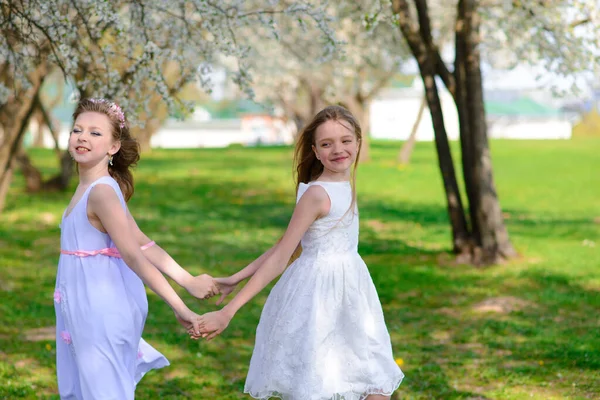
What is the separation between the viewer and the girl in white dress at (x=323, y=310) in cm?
416

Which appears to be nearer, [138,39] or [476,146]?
[138,39]

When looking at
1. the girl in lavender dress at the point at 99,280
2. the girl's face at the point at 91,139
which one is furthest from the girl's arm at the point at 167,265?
the girl's face at the point at 91,139

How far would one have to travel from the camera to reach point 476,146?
10703 millimetres

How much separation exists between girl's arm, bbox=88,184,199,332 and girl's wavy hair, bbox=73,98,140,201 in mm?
293

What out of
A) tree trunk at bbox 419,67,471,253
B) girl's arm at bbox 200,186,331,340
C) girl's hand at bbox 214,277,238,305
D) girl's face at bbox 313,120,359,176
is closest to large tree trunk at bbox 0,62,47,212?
tree trunk at bbox 419,67,471,253

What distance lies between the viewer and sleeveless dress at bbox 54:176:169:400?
384 centimetres

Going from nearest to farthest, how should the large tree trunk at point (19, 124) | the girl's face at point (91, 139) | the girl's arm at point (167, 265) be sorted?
1. the girl's face at point (91, 139)
2. the girl's arm at point (167, 265)
3. the large tree trunk at point (19, 124)

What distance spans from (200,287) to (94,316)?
27.2 inches

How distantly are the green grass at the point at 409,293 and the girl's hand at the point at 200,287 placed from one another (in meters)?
1.74

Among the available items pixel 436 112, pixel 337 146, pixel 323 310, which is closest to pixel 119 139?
pixel 337 146

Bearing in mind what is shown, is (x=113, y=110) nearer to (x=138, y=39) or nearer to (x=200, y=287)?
(x=200, y=287)

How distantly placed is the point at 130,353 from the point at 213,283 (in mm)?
667

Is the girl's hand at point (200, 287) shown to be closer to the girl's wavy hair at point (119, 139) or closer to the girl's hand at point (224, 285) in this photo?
the girl's hand at point (224, 285)

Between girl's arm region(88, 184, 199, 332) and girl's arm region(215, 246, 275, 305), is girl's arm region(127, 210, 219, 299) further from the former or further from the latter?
girl's arm region(88, 184, 199, 332)
